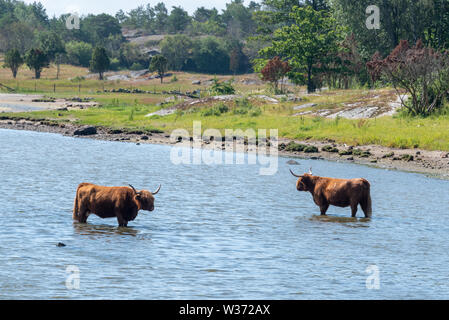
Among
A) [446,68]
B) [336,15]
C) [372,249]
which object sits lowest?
[372,249]

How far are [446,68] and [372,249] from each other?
2953 cm

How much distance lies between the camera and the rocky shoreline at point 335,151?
102 ft

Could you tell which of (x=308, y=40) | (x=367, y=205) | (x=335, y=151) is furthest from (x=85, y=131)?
(x=367, y=205)

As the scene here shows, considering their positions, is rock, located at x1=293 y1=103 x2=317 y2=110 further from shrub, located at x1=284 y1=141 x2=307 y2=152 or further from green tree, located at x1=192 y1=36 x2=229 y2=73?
green tree, located at x1=192 y1=36 x2=229 y2=73

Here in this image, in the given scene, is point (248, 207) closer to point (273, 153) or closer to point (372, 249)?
point (372, 249)

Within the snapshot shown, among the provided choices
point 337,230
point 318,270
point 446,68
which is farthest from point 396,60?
point 318,270

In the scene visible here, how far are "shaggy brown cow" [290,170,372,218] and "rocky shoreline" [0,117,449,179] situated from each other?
10.9m

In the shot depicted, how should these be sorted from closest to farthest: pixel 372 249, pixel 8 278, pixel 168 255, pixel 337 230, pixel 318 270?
1. pixel 8 278
2. pixel 318 270
3. pixel 168 255
4. pixel 372 249
5. pixel 337 230

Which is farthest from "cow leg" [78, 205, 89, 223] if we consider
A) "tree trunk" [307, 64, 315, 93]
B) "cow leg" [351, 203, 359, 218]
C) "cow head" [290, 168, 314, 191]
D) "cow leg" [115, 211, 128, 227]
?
"tree trunk" [307, 64, 315, 93]

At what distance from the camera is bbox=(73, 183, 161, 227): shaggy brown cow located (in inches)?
622

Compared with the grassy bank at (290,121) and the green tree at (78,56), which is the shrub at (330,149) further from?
the green tree at (78,56)

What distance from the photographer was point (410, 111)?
1639 inches

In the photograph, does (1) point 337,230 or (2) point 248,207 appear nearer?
(1) point 337,230

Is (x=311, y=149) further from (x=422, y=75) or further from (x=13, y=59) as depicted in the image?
(x=13, y=59)
